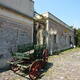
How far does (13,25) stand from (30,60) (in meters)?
2.72

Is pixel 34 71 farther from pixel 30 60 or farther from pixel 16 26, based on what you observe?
pixel 16 26

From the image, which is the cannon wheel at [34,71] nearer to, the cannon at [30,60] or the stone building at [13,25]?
the cannon at [30,60]

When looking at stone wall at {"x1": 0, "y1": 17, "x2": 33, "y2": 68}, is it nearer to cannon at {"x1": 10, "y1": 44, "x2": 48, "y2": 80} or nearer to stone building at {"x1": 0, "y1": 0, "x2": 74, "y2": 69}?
stone building at {"x1": 0, "y1": 0, "x2": 74, "y2": 69}

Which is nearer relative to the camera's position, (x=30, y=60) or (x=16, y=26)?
(x=30, y=60)

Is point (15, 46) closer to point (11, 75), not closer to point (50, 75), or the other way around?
point (11, 75)

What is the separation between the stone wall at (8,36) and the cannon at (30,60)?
790 millimetres

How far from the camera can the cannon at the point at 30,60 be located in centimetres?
677

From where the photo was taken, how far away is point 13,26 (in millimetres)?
8977

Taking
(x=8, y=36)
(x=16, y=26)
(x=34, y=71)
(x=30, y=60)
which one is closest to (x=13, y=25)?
(x=16, y=26)

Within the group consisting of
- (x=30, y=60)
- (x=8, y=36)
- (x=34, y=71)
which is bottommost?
(x=34, y=71)

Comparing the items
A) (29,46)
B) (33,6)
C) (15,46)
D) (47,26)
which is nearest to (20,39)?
(15,46)

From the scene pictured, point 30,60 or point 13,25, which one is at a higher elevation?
point 13,25

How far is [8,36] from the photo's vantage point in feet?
28.0

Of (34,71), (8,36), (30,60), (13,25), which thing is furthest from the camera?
(13,25)
